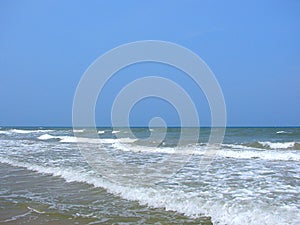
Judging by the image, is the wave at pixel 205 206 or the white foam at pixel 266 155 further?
the white foam at pixel 266 155

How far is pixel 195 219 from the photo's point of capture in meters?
5.60

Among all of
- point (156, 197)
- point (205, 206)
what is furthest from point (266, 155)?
point (205, 206)

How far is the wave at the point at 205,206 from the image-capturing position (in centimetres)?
545

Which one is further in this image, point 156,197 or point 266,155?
point 266,155

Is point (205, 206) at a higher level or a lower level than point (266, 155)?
lower

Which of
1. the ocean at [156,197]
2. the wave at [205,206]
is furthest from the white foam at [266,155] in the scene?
the wave at [205,206]

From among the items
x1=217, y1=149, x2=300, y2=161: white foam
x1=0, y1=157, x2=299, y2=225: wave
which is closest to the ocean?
x1=0, y1=157, x2=299, y2=225: wave

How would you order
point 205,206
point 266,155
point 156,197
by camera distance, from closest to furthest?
point 205,206 → point 156,197 → point 266,155

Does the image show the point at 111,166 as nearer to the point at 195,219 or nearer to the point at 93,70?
the point at 93,70

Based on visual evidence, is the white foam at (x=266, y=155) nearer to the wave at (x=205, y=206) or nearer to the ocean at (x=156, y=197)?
the ocean at (x=156, y=197)

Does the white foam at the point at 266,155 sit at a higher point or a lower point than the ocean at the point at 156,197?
higher

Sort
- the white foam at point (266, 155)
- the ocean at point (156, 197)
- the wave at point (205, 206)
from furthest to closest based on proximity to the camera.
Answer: the white foam at point (266, 155) → the ocean at point (156, 197) → the wave at point (205, 206)

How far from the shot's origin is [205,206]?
6.22 metres

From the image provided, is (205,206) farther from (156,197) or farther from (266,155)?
(266,155)
